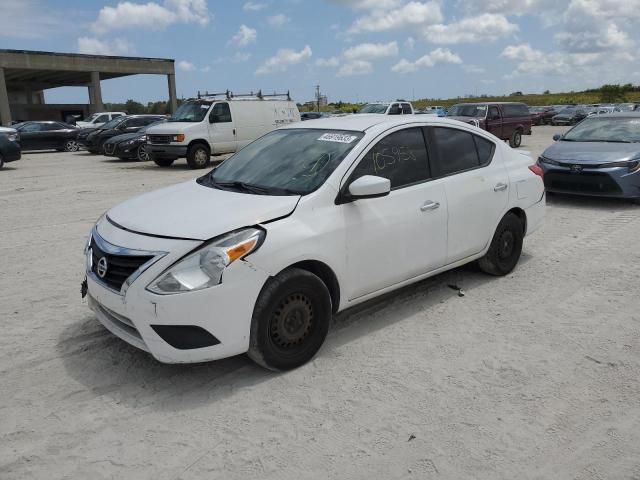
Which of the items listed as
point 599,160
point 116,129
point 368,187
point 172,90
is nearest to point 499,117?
point 599,160

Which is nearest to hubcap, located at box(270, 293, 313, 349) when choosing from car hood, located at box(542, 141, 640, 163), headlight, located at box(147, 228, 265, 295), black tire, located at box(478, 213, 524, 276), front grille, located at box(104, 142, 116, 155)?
headlight, located at box(147, 228, 265, 295)

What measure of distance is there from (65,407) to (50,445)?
38 cm

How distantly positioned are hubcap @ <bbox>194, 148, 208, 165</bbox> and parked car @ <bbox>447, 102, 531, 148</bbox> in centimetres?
1016

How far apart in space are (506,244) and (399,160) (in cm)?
180

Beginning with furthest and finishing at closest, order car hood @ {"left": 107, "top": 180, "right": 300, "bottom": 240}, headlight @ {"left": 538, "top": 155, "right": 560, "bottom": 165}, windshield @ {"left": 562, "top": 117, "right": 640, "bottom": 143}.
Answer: windshield @ {"left": 562, "top": 117, "right": 640, "bottom": 143}
headlight @ {"left": 538, "top": 155, "right": 560, "bottom": 165}
car hood @ {"left": 107, "top": 180, "right": 300, "bottom": 240}

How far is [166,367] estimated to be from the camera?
3803mm

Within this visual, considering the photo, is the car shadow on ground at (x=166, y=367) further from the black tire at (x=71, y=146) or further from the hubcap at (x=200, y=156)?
the black tire at (x=71, y=146)

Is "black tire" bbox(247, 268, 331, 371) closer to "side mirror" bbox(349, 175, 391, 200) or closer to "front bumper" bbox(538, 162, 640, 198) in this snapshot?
"side mirror" bbox(349, 175, 391, 200)

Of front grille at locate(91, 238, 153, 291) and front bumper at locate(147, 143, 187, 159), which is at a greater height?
front grille at locate(91, 238, 153, 291)

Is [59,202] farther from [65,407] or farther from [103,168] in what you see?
[65,407]

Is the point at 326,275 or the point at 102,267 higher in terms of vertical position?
the point at 102,267

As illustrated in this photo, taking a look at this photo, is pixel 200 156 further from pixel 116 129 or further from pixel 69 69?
pixel 69 69

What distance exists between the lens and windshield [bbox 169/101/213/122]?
16594 millimetres

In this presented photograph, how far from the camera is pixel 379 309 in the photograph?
4793mm
